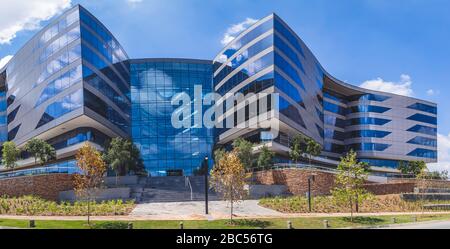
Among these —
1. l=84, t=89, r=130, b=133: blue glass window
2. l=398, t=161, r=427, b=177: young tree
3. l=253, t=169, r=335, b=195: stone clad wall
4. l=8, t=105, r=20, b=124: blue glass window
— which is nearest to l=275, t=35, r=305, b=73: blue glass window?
l=253, t=169, r=335, b=195: stone clad wall

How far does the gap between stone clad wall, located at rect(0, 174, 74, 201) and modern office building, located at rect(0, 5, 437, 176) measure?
5.08 ft

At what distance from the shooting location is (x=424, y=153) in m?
88.1

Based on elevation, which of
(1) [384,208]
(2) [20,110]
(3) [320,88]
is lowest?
(1) [384,208]

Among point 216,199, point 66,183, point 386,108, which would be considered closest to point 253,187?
point 216,199

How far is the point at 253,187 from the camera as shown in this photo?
41469mm

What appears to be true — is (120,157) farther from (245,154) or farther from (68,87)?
(245,154)

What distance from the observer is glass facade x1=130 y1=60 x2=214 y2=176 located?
65.8m

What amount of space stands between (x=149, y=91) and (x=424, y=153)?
58.4m

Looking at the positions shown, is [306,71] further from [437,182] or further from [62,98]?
[62,98]

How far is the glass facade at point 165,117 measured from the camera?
2589 inches

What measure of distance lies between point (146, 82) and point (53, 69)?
16.9 metres

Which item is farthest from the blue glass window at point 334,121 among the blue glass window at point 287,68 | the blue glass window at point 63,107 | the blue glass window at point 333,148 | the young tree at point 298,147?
the blue glass window at point 63,107

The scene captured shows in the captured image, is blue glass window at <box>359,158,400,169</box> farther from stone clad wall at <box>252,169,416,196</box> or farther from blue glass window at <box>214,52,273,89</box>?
stone clad wall at <box>252,169,416,196</box>
